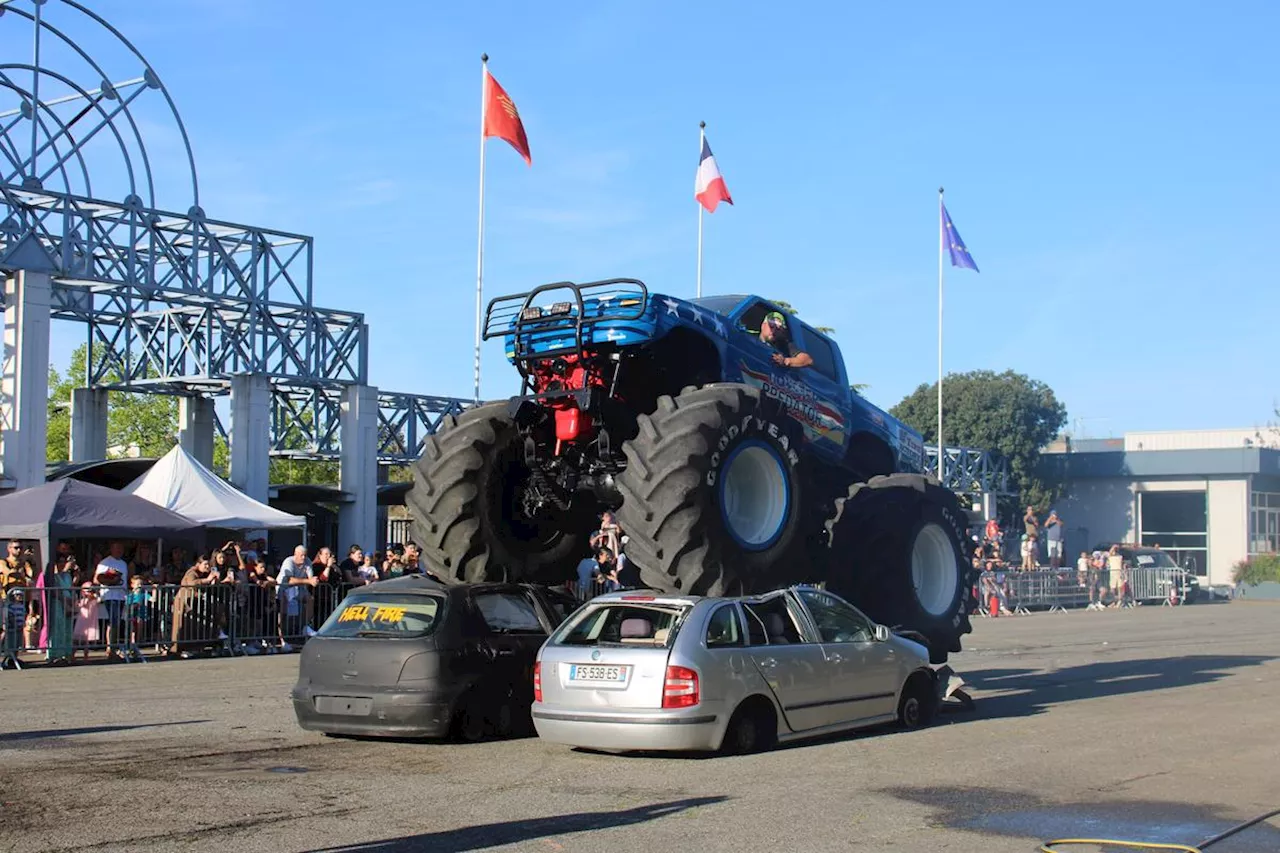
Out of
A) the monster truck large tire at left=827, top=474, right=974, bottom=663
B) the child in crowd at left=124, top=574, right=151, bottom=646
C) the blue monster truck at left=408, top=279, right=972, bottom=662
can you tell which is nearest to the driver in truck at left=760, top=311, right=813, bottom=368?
the blue monster truck at left=408, top=279, right=972, bottom=662

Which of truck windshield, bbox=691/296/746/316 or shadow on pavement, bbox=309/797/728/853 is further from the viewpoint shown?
truck windshield, bbox=691/296/746/316

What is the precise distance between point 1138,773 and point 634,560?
4.11 m

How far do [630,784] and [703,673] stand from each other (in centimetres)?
117

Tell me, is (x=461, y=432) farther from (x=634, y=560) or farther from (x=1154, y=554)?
(x=1154, y=554)

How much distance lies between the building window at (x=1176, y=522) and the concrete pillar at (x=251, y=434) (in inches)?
1493

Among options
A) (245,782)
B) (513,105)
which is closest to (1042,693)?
(245,782)

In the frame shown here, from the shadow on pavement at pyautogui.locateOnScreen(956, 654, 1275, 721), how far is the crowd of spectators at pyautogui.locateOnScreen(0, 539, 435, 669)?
26.0 ft

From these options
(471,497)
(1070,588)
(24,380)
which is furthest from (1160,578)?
(471,497)

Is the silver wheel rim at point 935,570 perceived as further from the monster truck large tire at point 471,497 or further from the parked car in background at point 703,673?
the monster truck large tire at point 471,497

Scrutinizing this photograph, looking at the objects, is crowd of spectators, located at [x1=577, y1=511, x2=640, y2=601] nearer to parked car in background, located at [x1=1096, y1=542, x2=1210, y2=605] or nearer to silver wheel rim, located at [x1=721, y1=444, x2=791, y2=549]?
silver wheel rim, located at [x1=721, y1=444, x2=791, y2=549]

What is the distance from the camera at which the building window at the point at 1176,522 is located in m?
58.8

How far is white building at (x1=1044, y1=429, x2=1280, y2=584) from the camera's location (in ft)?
188

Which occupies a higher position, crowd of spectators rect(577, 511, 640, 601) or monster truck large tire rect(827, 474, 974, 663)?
monster truck large tire rect(827, 474, 974, 663)

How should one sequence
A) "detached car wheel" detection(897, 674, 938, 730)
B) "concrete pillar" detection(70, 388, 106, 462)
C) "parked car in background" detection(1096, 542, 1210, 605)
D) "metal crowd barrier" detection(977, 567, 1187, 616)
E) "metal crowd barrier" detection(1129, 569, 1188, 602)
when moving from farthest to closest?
1. "parked car in background" detection(1096, 542, 1210, 605)
2. "metal crowd barrier" detection(1129, 569, 1188, 602)
3. "concrete pillar" detection(70, 388, 106, 462)
4. "metal crowd barrier" detection(977, 567, 1187, 616)
5. "detached car wheel" detection(897, 674, 938, 730)
